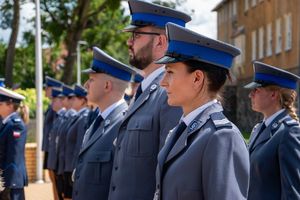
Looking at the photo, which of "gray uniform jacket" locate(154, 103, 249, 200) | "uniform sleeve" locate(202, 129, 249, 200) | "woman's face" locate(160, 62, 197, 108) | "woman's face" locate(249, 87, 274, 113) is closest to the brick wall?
"woman's face" locate(249, 87, 274, 113)

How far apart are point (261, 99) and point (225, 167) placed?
2.14 m

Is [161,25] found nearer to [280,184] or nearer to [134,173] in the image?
[134,173]

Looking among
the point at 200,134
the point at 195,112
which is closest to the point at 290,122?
the point at 195,112

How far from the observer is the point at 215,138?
3.70 metres

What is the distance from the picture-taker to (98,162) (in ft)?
19.1

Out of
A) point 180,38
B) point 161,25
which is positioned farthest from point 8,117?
point 180,38

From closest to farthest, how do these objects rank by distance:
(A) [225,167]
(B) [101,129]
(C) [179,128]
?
(A) [225,167] < (C) [179,128] < (B) [101,129]

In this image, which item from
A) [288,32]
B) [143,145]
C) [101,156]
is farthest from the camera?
[288,32]

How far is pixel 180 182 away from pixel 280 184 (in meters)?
1.68

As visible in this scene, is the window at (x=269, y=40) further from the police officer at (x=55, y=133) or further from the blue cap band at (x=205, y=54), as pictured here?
the blue cap band at (x=205, y=54)

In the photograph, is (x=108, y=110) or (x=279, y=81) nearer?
(x=279, y=81)

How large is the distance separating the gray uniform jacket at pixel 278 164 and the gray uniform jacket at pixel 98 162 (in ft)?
3.66

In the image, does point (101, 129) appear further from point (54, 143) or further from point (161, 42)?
point (54, 143)

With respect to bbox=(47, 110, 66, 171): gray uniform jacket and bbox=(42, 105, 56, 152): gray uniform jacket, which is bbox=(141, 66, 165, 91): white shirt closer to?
bbox=(47, 110, 66, 171): gray uniform jacket
